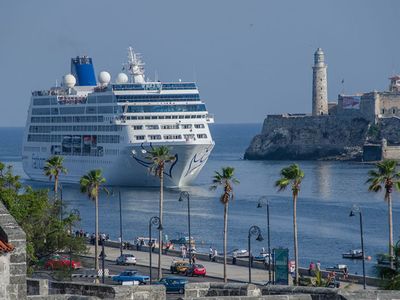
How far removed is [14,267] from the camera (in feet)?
39.3

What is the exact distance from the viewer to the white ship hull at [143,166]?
463ft

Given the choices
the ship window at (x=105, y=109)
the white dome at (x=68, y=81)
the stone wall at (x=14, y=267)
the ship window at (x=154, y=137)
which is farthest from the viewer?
the white dome at (x=68, y=81)

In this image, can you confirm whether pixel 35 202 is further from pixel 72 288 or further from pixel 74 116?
pixel 74 116

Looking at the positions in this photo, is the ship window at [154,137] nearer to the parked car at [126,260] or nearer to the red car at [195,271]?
the parked car at [126,260]

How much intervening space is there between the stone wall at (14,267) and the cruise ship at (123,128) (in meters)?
127

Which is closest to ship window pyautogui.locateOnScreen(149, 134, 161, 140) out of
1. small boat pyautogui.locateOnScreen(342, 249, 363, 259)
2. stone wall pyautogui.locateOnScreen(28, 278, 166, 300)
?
small boat pyautogui.locateOnScreen(342, 249, 363, 259)

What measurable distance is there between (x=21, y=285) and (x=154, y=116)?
437ft

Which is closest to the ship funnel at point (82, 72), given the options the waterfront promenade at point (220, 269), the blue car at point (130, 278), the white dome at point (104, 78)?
the white dome at point (104, 78)

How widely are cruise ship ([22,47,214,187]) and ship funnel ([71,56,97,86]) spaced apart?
6.03 metres

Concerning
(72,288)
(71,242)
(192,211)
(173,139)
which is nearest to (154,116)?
(173,139)

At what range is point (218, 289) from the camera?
47.4 feet

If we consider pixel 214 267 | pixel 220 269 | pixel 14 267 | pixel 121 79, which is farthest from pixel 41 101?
pixel 14 267

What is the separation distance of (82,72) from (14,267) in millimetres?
166193

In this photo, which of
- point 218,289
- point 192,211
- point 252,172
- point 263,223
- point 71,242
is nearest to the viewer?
point 218,289
